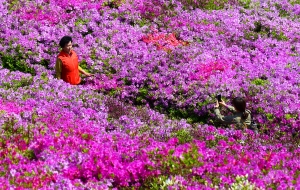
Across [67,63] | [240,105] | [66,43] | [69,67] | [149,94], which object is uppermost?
[66,43]

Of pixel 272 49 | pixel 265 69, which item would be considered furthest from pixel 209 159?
pixel 272 49

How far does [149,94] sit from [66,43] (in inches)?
127

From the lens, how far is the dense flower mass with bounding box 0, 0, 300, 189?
25.1ft

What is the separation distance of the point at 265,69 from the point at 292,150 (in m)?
5.73

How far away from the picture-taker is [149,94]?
14000mm

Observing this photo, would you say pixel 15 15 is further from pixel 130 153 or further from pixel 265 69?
pixel 130 153

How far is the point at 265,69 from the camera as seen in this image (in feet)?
49.0

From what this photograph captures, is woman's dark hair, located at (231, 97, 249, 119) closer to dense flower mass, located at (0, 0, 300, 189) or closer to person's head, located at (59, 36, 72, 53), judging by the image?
dense flower mass, located at (0, 0, 300, 189)

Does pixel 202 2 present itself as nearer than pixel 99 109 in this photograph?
No

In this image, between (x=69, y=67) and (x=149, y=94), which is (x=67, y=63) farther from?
(x=149, y=94)

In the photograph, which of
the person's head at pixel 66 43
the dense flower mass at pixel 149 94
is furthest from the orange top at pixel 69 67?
the dense flower mass at pixel 149 94

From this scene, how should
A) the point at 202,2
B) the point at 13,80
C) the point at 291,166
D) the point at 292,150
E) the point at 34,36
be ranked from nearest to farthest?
the point at 291,166
the point at 292,150
the point at 13,80
the point at 34,36
the point at 202,2

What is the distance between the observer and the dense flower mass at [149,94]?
7.64m

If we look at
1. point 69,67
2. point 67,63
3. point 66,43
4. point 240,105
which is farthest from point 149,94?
point 240,105
